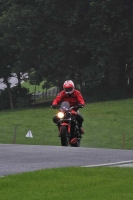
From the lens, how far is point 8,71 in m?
73.6

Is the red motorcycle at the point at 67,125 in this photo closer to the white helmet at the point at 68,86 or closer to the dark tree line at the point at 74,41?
the white helmet at the point at 68,86

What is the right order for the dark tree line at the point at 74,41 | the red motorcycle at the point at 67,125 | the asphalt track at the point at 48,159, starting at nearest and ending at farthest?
the asphalt track at the point at 48,159, the red motorcycle at the point at 67,125, the dark tree line at the point at 74,41

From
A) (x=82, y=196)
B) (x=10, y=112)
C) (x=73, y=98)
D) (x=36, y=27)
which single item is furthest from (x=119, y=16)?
(x=82, y=196)

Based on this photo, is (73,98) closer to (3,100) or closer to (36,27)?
(36,27)

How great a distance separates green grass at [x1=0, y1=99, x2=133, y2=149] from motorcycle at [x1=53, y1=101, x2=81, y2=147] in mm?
20556

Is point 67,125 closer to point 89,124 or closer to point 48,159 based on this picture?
point 48,159

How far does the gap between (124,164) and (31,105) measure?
60.1m

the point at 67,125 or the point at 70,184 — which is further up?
the point at 70,184

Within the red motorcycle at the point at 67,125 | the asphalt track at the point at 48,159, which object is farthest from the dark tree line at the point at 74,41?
the asphalt track at the point at 48,159

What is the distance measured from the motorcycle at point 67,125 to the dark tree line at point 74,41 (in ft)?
139

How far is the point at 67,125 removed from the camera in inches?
848

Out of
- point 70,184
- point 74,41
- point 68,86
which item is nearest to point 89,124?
point 74,41

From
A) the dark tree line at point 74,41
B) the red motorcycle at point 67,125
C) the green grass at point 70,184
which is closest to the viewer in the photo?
the green grass at point 70,184

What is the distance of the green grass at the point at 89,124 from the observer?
4566cm
